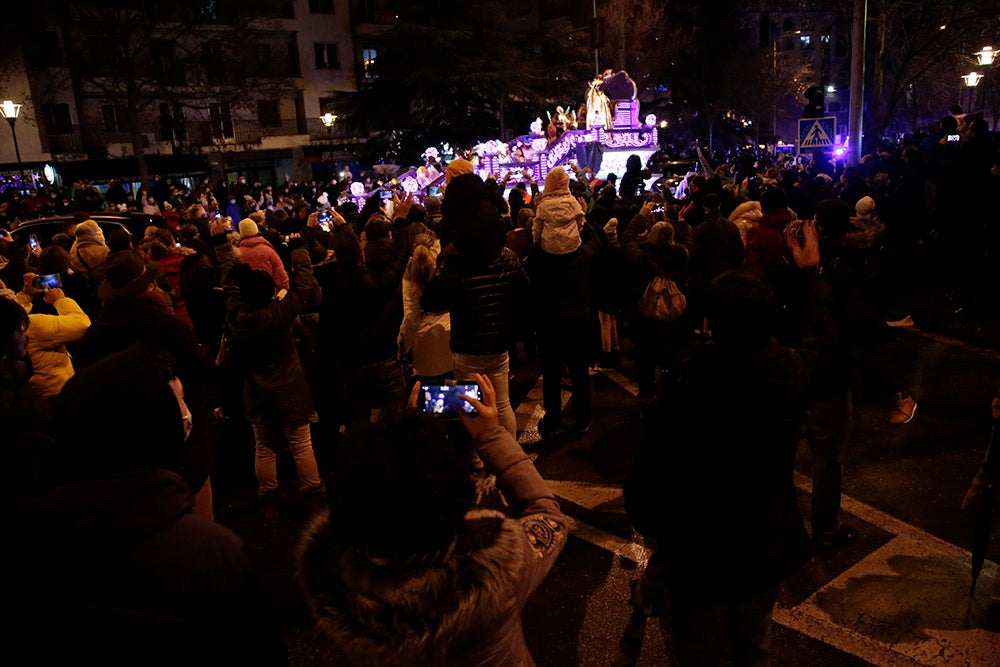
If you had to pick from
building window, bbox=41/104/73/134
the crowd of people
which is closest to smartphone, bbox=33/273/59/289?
the crowd of people

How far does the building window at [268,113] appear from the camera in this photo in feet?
132

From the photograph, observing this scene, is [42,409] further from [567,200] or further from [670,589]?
[567,200]

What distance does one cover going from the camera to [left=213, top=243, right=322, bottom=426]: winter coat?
14.9 ft

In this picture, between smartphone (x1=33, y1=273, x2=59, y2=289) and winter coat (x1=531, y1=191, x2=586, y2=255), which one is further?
winter coat (x1=531, y1=191, x2=586, y2=255)

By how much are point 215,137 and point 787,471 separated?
41092mm

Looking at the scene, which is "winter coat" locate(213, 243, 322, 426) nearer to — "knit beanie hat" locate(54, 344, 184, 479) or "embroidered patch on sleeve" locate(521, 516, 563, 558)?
"knit beanie hat" locate(54, 344, 184, 479)

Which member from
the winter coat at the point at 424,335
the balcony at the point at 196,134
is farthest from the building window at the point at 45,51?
Answer: the winter coat at the point at 424,335

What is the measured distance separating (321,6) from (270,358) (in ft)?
138

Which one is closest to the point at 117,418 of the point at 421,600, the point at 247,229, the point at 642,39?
the point at 421,600

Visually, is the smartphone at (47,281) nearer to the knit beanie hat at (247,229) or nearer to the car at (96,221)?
the knit beanie hat at (247,229)

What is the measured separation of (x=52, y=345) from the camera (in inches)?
182

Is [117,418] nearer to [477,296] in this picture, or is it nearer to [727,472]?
[727,472]

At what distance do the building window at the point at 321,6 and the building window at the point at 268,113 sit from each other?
573cm

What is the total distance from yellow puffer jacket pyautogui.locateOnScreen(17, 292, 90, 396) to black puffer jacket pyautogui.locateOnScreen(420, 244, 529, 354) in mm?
2282
